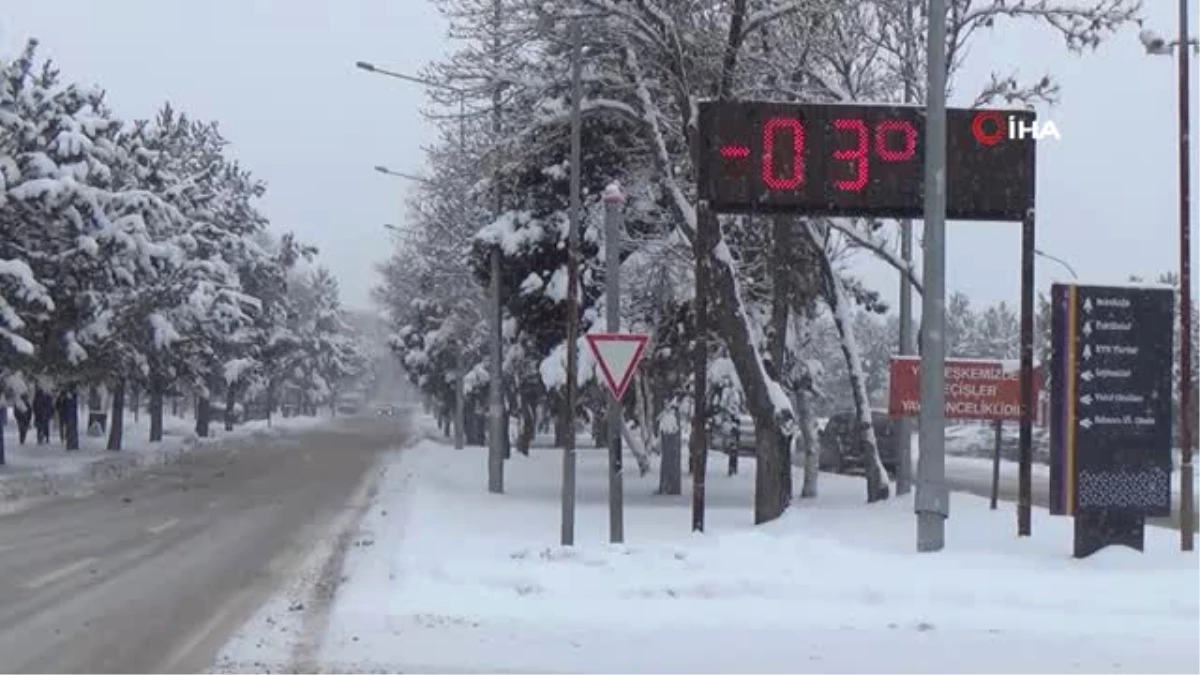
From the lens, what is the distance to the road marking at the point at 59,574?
14203 millimetres

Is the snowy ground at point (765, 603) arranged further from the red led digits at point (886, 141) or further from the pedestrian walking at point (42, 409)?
the pedestrian walking at point (42, 409)

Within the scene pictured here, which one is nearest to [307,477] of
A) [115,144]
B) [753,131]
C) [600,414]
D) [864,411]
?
[600,414]

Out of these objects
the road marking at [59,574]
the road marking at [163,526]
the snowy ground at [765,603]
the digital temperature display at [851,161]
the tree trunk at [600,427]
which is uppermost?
the digital temperature display at [851,161]

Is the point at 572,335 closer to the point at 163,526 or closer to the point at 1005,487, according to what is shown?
the point at 163,526

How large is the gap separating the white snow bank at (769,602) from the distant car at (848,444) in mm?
19335

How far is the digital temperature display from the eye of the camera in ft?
49.5

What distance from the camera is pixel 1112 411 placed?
1424 cm

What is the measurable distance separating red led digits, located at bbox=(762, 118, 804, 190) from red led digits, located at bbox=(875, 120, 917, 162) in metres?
0.79

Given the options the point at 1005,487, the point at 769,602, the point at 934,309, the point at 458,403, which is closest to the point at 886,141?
the point at 934,309

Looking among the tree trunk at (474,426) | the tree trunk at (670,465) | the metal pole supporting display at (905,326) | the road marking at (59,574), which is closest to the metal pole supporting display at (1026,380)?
the metal pole supporting display at (905,326)

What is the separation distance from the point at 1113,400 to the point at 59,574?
10.8 m

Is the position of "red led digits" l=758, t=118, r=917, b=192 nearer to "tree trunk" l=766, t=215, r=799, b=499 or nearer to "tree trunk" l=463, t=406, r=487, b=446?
"tree trunk" l=766, t=215, r=799, b=499

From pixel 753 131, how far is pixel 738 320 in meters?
5.40

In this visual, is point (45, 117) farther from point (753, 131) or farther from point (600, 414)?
point (753, 131)
